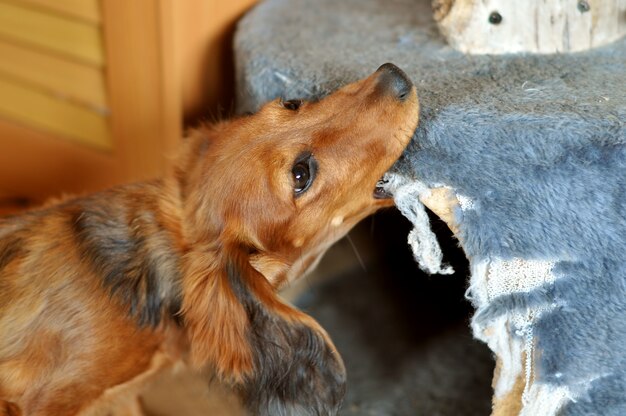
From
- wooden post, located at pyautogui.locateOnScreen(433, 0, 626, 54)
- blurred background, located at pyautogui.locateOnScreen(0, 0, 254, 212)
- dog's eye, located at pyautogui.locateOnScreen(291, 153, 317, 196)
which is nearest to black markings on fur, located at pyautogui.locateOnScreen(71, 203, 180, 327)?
dog's eye, located at pyautogui.locateOnScreen(291, 153, 317, 196)

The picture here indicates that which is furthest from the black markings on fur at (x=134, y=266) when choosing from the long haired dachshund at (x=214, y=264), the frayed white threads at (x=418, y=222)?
the frayed white threads at (x=418, y=222)

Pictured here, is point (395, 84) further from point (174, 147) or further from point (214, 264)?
point (174, 147)

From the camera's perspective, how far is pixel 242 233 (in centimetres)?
148

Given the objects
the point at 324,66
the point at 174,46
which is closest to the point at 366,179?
the point at 324,66

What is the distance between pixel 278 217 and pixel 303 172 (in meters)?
0.10

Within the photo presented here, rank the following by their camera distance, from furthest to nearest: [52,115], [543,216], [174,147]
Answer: [52,115] → [174,147] → [543,216]

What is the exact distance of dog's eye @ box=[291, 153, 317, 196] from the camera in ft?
4.81

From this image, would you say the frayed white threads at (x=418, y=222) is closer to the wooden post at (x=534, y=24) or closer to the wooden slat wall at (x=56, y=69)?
the wooden post at (x=534, y=24)

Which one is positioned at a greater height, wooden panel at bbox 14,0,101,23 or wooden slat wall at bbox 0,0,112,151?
wooden panel at bbox 14,0,101,23

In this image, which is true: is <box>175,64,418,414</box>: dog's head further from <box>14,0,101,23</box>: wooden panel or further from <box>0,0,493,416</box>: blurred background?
<box>14,0,101,23</box>: wooden panel

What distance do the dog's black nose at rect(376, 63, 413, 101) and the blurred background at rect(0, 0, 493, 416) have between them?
58cm

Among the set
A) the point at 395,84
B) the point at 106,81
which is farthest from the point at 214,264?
the point at 106,81

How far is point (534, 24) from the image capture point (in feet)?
5.45

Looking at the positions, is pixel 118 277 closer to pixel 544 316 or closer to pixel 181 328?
pixel 181 328
